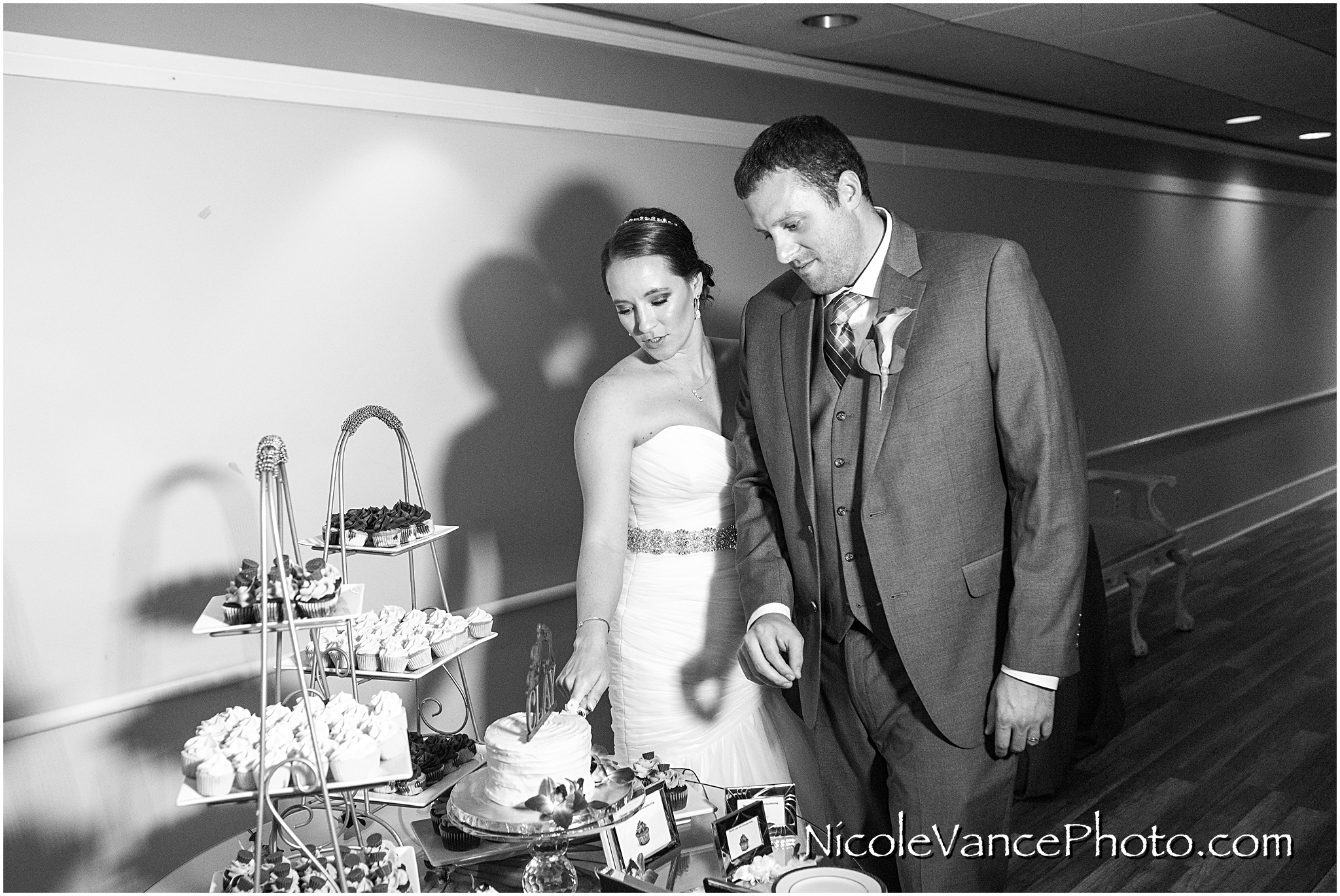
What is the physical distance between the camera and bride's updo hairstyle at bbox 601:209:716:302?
2.61 m

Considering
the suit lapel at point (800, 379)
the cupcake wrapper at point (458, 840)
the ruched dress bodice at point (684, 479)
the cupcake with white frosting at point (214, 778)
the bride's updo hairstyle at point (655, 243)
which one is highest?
the bride's updo hairstyle at point (655, 243)

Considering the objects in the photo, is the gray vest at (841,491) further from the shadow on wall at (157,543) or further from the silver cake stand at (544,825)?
the shadow on wall at (157,543)

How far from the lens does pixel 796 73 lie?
4.46 m

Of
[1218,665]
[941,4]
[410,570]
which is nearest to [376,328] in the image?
[410,570]

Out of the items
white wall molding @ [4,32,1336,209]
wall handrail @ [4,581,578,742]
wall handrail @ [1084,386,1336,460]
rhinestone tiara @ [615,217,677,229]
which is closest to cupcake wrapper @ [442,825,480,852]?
wall handrail @ [4,581,578,742]

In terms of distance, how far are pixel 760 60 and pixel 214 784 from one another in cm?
343

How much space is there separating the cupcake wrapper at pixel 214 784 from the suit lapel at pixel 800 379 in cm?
117

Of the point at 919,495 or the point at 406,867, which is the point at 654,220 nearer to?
the point at 919,495

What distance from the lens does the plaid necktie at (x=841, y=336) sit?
7.22 feet

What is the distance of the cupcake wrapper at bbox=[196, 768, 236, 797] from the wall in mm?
1250

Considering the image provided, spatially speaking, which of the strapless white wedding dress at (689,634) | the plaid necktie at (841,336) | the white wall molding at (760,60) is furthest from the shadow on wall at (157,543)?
the plaid necktie at (841,336)

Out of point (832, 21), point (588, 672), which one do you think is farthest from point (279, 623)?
point (832, 21)

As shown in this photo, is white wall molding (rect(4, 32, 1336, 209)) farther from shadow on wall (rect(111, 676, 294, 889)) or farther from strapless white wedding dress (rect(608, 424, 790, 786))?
shadow on wall (rect(111, 676, 294, 889))

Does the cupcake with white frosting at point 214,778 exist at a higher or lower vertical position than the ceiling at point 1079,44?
lower
